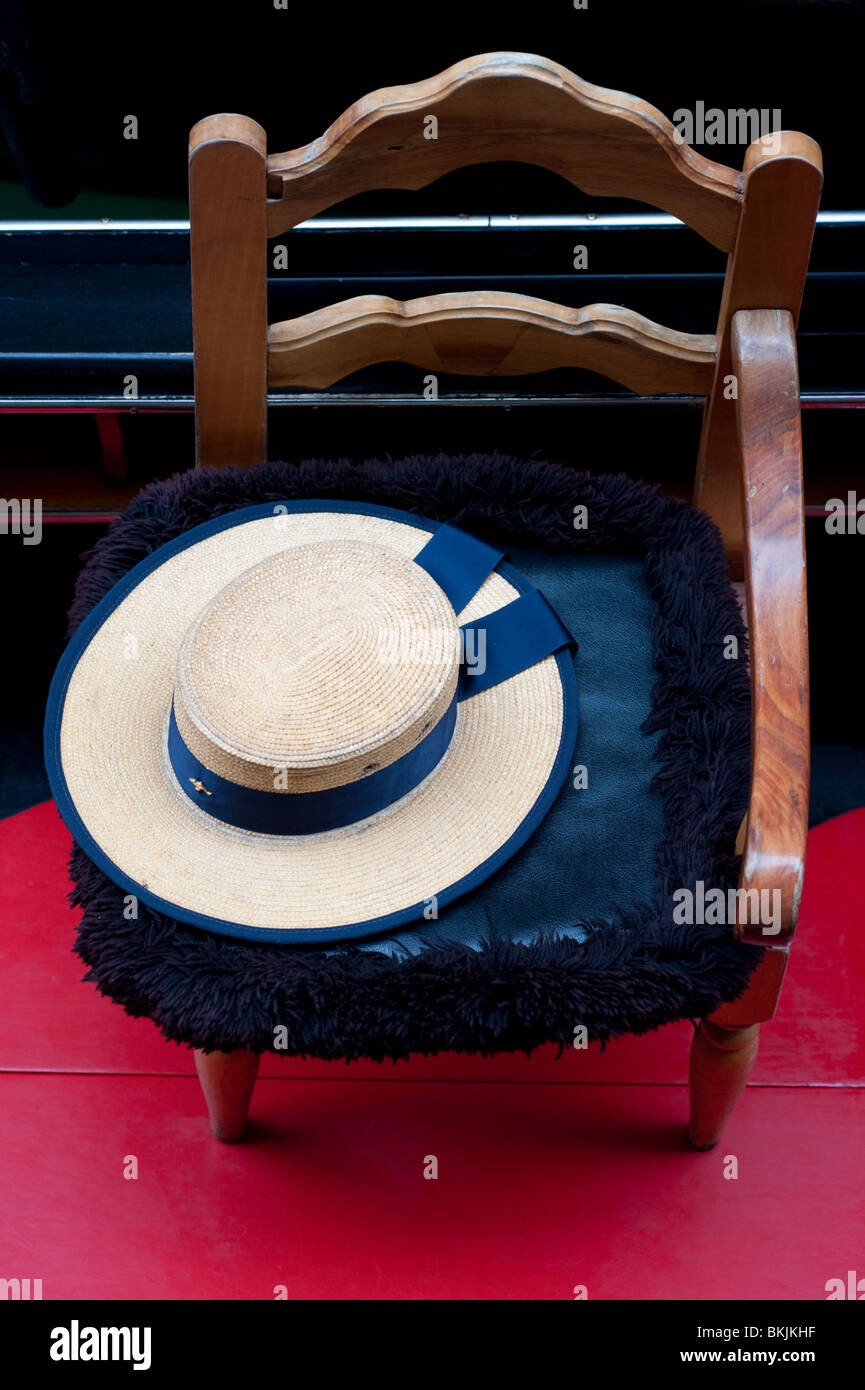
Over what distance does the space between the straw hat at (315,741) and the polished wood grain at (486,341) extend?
0.21 meters

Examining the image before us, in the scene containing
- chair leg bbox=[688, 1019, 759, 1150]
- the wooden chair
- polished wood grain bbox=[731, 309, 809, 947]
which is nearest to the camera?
polished wood grain bbox=[731, 309, 809, 947]

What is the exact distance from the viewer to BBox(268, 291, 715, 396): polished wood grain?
1.19 metres

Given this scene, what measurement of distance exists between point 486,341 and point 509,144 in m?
0.17

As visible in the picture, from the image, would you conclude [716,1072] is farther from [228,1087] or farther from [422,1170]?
[228,1087]

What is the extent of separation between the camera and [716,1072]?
1188 millimetres

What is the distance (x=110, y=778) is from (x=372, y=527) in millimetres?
314

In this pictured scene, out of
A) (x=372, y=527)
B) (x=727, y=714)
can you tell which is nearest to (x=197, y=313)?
(x=372, y=527)

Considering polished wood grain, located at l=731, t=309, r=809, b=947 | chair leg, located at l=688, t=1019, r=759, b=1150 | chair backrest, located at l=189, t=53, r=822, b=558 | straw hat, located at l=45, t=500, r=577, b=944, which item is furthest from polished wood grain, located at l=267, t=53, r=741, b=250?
chair leg, located at l=688, t=1019, r=759, b=1150

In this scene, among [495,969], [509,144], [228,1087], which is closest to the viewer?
[495,969]

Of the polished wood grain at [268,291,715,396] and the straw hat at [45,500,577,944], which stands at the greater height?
the polished wood grain at [268,291,715,396]

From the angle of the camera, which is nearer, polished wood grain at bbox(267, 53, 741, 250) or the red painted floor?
polished wood grain at bbox(267, 53, 741, 250)

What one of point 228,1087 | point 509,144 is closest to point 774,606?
point 509,144

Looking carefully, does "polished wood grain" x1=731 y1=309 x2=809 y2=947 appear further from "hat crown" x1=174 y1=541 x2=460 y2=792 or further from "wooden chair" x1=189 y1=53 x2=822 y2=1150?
"hat crown" x1=174 y1=541 x2=460 y2=792

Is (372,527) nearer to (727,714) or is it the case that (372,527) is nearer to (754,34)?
(727,714)
